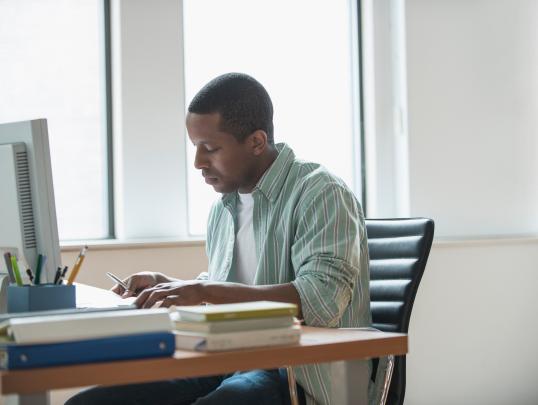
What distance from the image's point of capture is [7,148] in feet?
5.41

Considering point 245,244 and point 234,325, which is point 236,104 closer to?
point 245,244

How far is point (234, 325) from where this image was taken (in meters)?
1.15

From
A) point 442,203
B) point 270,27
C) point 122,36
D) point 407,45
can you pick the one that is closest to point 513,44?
point 407,45

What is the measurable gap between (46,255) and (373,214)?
8.52 ft

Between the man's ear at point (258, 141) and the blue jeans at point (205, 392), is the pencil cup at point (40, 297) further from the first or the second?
the man's ear at point (258, 141)

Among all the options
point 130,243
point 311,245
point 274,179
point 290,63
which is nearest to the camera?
point 311,245

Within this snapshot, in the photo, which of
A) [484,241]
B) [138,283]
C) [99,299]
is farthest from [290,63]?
[99,299]

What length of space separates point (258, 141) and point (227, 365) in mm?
967

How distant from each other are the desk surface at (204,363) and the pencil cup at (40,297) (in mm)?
516

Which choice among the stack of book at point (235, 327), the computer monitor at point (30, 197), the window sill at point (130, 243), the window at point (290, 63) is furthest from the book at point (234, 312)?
the window at point (290, 63)

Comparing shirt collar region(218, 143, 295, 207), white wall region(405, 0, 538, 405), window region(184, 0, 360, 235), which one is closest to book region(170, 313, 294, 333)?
shirt collar region(218, 143, 295, 207)

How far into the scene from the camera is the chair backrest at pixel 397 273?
1.97 m

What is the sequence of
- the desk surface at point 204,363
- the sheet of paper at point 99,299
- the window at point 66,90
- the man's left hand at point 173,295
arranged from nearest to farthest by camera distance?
the desk surface at point 204,363, the man's left hand at point 173,295, the sheet of paper at point 99,299, the window at point 66,90

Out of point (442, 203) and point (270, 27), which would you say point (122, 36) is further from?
point (442, 203)
